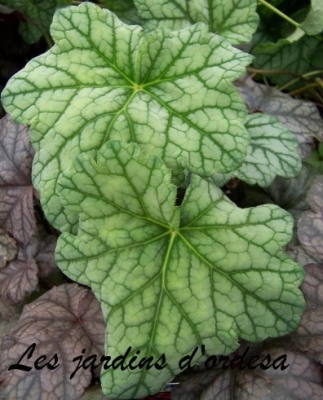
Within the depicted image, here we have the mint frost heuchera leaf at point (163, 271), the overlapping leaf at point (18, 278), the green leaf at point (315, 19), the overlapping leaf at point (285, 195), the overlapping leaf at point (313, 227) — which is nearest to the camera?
the mint frost heuchera leaf at point (163, 271)

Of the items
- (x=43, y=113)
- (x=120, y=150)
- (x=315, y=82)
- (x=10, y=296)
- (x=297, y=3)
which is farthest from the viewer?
(x=297, y=3)

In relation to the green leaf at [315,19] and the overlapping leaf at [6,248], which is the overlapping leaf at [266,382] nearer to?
the overlapping leaf at [6,248]

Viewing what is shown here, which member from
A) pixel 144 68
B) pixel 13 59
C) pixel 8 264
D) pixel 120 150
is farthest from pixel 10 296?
pixel 13 59

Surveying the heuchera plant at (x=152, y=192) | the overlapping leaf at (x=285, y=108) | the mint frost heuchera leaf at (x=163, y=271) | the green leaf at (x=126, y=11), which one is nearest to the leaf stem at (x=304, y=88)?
the overlapping leaf at (x=285, y=108)

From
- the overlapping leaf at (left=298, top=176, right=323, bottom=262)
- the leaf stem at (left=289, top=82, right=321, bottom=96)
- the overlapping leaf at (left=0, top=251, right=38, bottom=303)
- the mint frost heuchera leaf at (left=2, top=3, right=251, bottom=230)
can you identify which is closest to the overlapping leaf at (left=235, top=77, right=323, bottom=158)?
the leaf stem at (left=289, top=82, right=321, bottom=96)

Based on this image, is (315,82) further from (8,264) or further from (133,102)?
(8,264)
